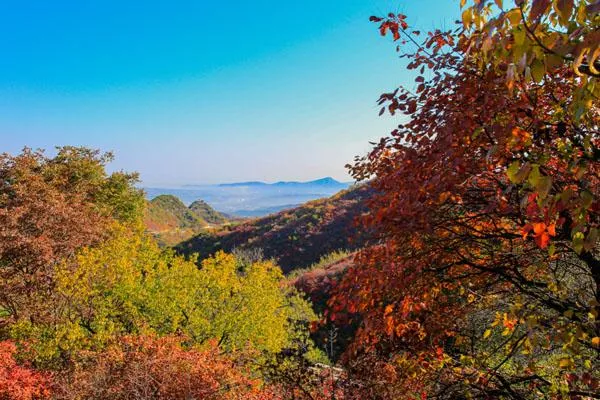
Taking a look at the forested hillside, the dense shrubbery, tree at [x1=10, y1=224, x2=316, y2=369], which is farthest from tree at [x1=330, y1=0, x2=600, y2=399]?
tree at [x1=10, y1=224, x2=316, y2=369]

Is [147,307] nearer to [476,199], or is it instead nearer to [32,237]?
[32,237]

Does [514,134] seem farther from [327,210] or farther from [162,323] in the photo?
[327,210]

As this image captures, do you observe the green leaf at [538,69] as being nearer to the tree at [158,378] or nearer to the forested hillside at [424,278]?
the forested hillside at [424,278]

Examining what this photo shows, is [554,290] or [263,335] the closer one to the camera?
[554,290]

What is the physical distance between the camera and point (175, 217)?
4574 inches

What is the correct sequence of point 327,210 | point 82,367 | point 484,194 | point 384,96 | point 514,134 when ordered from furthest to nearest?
point 327,210 → point 82,367 → point 484,194 → point 384,96 → point 514,134

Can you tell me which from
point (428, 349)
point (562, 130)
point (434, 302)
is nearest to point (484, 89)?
point (562, 130)

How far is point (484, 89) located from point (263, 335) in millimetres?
13223

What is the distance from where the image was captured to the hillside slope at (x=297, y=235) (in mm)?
47969

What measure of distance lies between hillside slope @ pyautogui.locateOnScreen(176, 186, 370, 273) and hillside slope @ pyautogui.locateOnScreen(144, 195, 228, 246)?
2121 centimetres

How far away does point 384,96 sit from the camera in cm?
434

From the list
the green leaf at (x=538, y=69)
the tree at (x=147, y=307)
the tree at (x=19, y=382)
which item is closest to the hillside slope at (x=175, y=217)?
the tree at (x=147, y=307)

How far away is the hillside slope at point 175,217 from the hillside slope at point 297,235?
21.2 m

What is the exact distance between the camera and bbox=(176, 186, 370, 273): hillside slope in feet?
157
